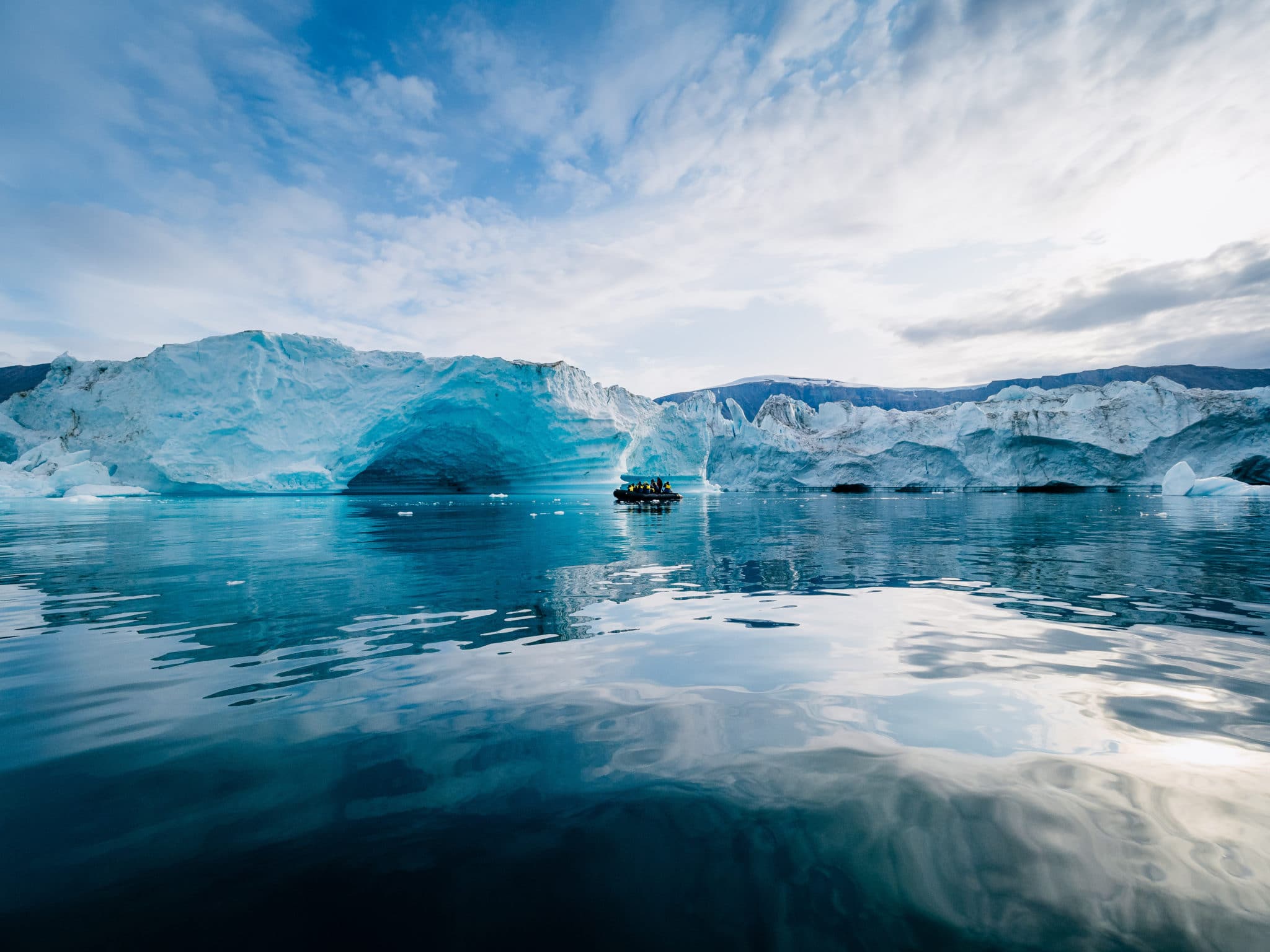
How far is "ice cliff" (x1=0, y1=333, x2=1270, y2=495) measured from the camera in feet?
105

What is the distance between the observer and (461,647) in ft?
13.7

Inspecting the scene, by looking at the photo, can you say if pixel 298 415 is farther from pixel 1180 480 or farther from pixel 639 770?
pixel 1180 480

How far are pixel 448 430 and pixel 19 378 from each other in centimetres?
12898

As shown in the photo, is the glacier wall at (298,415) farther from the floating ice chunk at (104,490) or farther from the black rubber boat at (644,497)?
the black rubber boat at (644,497)

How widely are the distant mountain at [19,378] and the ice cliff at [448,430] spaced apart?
97.8m

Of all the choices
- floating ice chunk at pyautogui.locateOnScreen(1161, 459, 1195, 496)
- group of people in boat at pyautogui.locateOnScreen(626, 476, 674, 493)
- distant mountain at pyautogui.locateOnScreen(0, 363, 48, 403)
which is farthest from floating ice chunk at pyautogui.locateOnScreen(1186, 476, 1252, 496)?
distant mountain at pyautogui.locateOnScreen(0, 363, 48, 403)

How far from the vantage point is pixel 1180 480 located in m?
31.1

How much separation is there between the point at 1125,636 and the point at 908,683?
216 centimetres

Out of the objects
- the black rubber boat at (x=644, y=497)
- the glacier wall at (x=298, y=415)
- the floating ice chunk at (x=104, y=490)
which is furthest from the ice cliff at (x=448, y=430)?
the black rubber boat at (x=644, y=497)

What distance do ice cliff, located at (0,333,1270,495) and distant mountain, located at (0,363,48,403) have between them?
97764 mm

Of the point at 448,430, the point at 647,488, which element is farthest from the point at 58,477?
the point at 647,488

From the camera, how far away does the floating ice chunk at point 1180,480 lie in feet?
101

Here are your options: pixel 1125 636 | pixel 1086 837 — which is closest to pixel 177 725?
pixel 1086 837

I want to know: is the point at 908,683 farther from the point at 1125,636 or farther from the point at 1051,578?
the point at 1051,578
